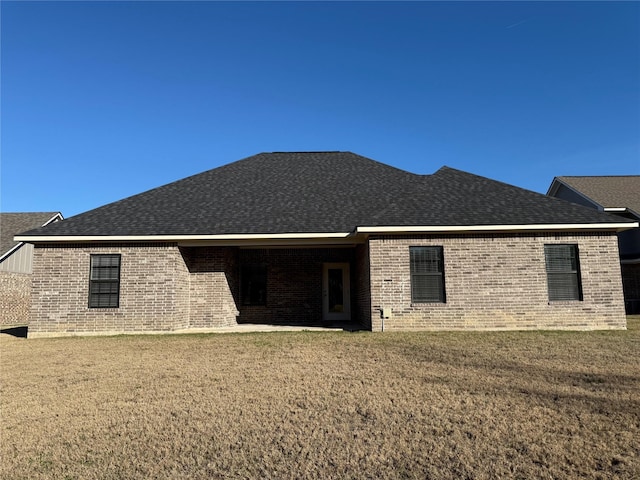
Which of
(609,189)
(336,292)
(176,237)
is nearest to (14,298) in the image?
(176,237)

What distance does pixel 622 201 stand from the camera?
73.6 ft

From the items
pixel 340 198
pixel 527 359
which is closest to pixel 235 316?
pixel 340 198

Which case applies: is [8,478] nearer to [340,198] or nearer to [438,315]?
[438,315]

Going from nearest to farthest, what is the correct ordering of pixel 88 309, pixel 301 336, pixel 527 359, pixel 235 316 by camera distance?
pixel 527 359 → pixel 301 336 → pixel 88 309 → pixel 235 316

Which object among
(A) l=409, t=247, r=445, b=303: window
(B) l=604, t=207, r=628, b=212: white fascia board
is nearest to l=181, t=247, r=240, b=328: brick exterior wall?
(A) l=409, t=247, r=445, b=303: window

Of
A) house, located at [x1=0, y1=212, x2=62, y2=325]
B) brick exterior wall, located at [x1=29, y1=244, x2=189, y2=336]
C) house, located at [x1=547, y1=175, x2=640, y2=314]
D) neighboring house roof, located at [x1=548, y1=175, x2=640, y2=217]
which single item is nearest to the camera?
brick exterior wall, located at [x1=29, y1=244, x2=189, y2=336]

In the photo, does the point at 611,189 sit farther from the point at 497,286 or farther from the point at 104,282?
the point at 104,282

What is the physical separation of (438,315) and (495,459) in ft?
28.2

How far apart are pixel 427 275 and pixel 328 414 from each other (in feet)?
26.5

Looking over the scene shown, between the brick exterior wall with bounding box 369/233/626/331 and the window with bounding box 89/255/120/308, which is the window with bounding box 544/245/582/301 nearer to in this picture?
the brick exterior wall with bounding box 369/233/626/331

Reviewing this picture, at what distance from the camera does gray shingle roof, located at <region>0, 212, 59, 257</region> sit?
24.4m

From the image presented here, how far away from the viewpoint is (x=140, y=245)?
1282 cm

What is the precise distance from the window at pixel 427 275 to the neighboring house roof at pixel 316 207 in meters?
0.79

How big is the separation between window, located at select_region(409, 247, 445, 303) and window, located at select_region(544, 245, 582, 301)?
119 inches
